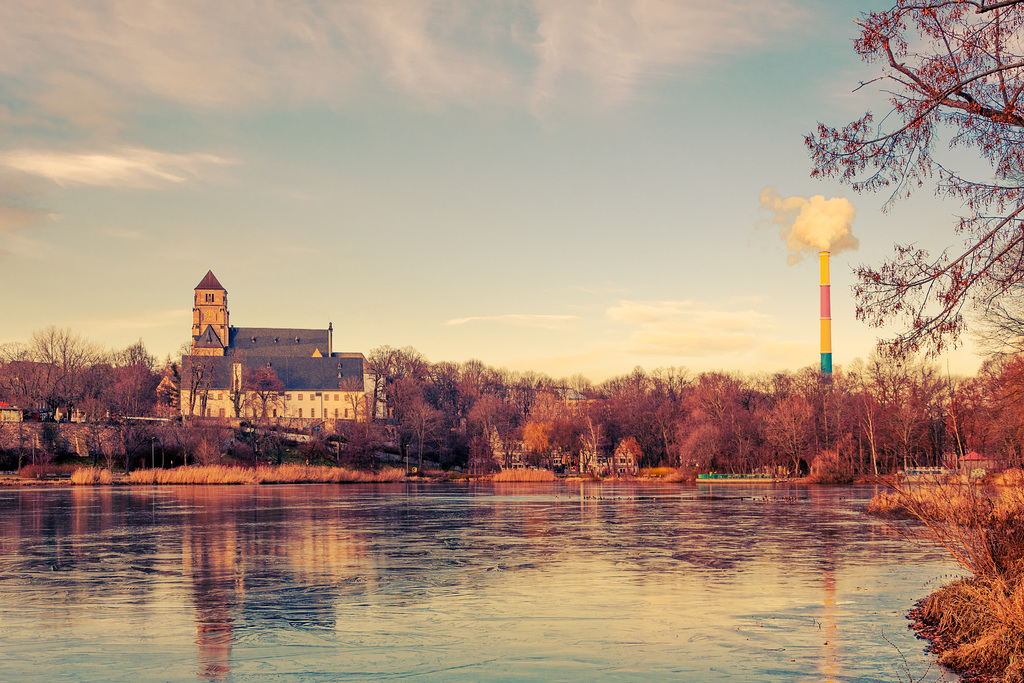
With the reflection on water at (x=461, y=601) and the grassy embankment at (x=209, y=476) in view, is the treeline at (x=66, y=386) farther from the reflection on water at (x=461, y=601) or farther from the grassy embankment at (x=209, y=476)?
the reflection on water at (x=461, y=601)

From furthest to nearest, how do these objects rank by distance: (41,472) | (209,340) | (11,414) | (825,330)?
(209,340) → (825,330) → (11,414) → (41,472)

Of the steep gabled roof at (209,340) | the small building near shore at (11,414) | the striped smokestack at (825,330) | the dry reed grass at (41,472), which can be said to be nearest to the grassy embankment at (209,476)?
the dry reed grass at (41,472)

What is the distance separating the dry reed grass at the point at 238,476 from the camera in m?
69.8

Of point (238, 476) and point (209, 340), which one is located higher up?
point (209, 340)

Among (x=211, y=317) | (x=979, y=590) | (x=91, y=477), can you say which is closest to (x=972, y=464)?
(x=979, y=590)

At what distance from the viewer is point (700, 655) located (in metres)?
10.9

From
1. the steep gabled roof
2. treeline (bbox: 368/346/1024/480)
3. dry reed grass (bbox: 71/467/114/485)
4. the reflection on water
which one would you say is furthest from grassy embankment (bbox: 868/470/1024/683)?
the steep gabled roof

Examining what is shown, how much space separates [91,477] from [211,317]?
100475 millimetres

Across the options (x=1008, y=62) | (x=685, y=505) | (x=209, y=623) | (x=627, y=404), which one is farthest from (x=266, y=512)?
(x=627, y=404)

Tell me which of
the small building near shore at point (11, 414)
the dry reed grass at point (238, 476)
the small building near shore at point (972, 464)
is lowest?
the dry reed grass at point (238, 476)

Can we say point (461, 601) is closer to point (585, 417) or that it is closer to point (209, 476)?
point (209, 476)

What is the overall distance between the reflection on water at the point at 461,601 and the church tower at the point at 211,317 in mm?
139773

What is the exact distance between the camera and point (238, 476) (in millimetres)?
71438

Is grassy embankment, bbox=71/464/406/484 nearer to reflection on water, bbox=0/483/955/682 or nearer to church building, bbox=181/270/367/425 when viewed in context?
reflection on water, bbox=0/483/955/682
